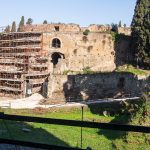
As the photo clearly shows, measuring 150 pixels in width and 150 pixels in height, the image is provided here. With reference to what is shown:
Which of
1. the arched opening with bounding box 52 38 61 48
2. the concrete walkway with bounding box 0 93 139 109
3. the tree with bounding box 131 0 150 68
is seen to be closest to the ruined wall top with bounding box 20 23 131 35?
the arched opening with bounding box 52 38 61 48

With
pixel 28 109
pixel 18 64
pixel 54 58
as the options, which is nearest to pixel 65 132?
pixel 28 109

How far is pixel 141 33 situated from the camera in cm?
3353

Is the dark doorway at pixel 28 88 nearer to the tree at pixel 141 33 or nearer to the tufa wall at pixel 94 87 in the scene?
the tufa wall at pixel 94 87

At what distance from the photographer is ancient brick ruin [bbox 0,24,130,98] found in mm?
33531

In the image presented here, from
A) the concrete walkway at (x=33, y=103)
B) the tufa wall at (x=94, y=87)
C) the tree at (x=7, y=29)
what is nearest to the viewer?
the concrete walkway at (x=33, y=103)

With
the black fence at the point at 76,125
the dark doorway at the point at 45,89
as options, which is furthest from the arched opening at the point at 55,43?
the black fence at the point at 76,125

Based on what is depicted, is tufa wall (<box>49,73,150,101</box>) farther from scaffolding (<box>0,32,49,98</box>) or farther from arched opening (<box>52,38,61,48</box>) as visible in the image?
arched opening (<box>52,38,61,48</box>)

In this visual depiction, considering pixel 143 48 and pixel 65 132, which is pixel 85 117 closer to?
pixel 65 132

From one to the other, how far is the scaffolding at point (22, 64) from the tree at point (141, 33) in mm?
7385

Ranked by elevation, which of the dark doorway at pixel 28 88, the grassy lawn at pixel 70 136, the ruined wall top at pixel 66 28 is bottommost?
the grassy lawn at pixel 70 136

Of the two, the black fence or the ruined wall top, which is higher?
the ruined wall top

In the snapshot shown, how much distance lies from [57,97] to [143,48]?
8.77 meters

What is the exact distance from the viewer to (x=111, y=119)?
2272cm

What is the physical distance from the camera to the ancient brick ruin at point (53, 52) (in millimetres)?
33531
